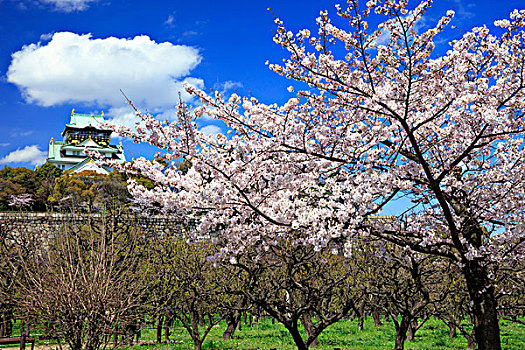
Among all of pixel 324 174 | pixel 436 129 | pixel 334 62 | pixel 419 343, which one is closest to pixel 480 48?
pixel 436 129

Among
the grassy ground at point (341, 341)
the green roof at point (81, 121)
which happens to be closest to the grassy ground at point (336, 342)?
the grassy ground at point (341, 341)

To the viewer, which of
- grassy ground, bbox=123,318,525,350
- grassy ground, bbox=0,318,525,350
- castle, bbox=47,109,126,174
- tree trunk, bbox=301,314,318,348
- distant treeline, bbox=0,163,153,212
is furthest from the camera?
castle, bbox=47,109,126,174

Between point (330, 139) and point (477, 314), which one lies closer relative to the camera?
point (330, 139)

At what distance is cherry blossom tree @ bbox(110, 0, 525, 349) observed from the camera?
552cm

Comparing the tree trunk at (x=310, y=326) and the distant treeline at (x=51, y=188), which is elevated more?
the distant treeline at (x=51, y=188)

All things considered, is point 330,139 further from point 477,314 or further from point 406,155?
point 477,314

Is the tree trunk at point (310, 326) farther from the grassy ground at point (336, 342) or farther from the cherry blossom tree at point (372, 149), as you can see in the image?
the cherry blossom tree at point (372, 149)

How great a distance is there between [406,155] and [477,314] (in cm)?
280

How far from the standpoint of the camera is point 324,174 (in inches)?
275

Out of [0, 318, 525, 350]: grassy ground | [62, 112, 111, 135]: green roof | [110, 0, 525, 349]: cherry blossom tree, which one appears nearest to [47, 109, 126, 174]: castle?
[62, 112, 111, 135]: green roof

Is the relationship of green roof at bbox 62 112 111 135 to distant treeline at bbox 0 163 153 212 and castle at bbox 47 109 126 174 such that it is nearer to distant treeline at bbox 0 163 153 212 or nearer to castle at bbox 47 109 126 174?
castle at bbox 47 109 126 174

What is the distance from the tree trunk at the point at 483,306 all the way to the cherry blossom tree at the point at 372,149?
0.05 ft

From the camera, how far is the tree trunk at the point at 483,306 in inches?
266

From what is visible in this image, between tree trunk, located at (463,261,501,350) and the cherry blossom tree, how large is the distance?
2 centimetres
